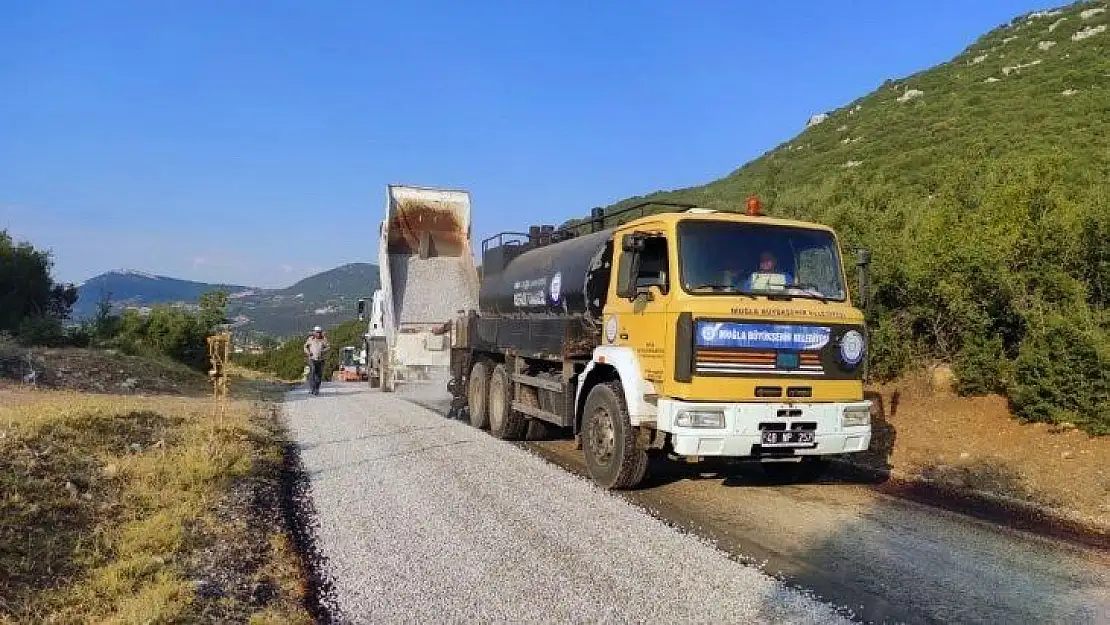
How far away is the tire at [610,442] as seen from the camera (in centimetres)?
777

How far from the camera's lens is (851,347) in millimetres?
7582

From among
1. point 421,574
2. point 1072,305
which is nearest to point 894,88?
point 1072,305

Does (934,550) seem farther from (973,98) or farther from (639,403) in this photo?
(973,98)

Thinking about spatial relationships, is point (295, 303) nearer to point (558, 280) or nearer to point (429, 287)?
point (429, 287)

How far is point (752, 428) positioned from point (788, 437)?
397 millimetres

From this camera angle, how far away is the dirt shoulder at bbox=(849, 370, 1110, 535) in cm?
751

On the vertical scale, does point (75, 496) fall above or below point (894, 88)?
below

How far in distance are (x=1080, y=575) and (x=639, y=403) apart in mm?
3641

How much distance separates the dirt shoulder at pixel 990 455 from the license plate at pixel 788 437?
6.28 ft

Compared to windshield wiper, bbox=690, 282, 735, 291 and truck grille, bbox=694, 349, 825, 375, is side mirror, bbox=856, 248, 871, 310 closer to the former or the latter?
truck grille, bbox=694, 349, 825, 375

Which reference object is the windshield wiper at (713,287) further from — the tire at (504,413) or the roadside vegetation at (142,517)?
the tire at (504,413)

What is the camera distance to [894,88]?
42.4 meters

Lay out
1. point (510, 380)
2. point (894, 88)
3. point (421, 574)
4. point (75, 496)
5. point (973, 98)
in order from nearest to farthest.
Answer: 1. point (421, 574)
2. point (75, 496)
3. point (510, 380)
4. point (973, 98)
5. point (894, 88)

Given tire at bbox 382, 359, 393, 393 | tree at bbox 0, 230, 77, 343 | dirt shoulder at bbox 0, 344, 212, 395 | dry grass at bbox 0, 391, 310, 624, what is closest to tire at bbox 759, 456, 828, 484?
dry grass at bbox 0, 391, 310, 624
